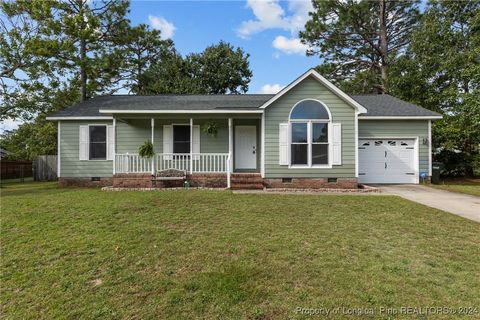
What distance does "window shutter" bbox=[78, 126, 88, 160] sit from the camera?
39.9 feet

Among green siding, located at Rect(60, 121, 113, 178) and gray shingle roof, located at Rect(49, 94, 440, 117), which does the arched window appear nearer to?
gray shingle roof, located at Rect(49, 94, 440, 117)

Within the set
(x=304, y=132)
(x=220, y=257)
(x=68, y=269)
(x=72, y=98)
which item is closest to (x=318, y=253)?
(x=220, y=257)

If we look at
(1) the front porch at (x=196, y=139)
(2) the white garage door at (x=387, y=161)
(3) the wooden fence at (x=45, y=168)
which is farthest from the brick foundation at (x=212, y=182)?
(3) the wooden fence at (x=45, y=168)

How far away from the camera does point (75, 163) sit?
12219 millimetres

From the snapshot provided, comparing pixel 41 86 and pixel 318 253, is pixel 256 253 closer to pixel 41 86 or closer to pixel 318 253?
pixel 318 253

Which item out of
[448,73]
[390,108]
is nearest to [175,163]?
[390,108]

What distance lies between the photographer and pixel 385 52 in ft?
69.9

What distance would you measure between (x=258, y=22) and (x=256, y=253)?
19.6m

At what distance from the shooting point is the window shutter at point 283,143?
10539 millimetres

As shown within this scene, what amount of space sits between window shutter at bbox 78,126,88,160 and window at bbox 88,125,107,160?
16 centimetres

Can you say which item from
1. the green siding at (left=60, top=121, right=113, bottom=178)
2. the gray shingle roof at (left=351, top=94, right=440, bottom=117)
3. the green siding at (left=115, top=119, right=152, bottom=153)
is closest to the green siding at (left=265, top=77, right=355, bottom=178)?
the gray shingle roof at (left=351, top=94, right=440, bottom=117)

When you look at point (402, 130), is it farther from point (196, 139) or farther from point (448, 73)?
point (196, 139)

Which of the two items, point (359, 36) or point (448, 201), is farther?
point (359, 36)

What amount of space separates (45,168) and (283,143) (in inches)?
552
